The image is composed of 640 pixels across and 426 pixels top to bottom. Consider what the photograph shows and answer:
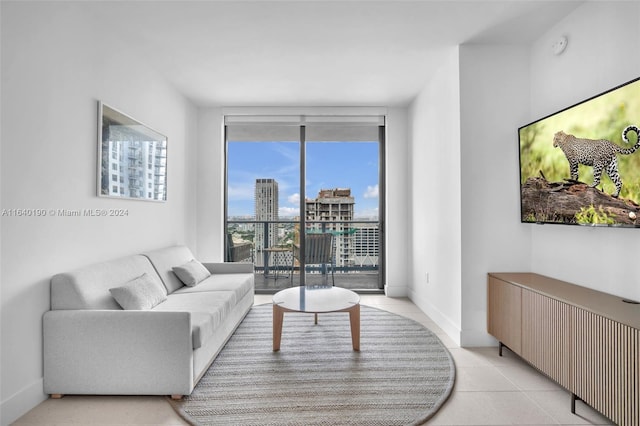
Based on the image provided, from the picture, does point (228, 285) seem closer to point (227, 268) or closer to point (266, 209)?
point (227, 268)

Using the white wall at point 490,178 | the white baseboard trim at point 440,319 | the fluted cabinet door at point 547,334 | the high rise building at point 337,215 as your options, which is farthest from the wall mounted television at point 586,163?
the high rise building at point 337,215

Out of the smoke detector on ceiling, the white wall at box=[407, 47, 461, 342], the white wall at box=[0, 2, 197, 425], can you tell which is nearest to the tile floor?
the white wall at box=[0, 2, 197, 425]

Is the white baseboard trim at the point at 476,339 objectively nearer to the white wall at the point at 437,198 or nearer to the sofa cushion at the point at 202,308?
the white wall at the point at 437,198

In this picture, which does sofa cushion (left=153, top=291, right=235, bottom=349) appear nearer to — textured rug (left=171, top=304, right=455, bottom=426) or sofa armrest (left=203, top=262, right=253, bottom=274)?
Answer: textured rug (left=171, top=304, right=455, bottom=426)

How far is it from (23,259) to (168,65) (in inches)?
90.8

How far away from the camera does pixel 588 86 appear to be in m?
2.32

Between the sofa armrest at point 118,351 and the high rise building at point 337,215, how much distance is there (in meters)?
3.28

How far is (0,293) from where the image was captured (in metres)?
1.77

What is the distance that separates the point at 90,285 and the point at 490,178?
10.6 ft

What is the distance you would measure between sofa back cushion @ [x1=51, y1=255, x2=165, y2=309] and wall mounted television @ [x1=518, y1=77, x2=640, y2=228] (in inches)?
127

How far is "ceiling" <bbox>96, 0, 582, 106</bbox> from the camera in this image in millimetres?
2451

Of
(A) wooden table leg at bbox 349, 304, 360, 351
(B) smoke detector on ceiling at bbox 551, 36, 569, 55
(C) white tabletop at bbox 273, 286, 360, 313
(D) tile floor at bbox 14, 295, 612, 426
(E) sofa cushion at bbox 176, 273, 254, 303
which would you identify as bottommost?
(D) tile floor at bbox 14, 295, 612, 426

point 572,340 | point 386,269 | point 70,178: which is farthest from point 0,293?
point 386,269

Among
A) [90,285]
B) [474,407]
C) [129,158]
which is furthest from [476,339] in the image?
[129,158]
